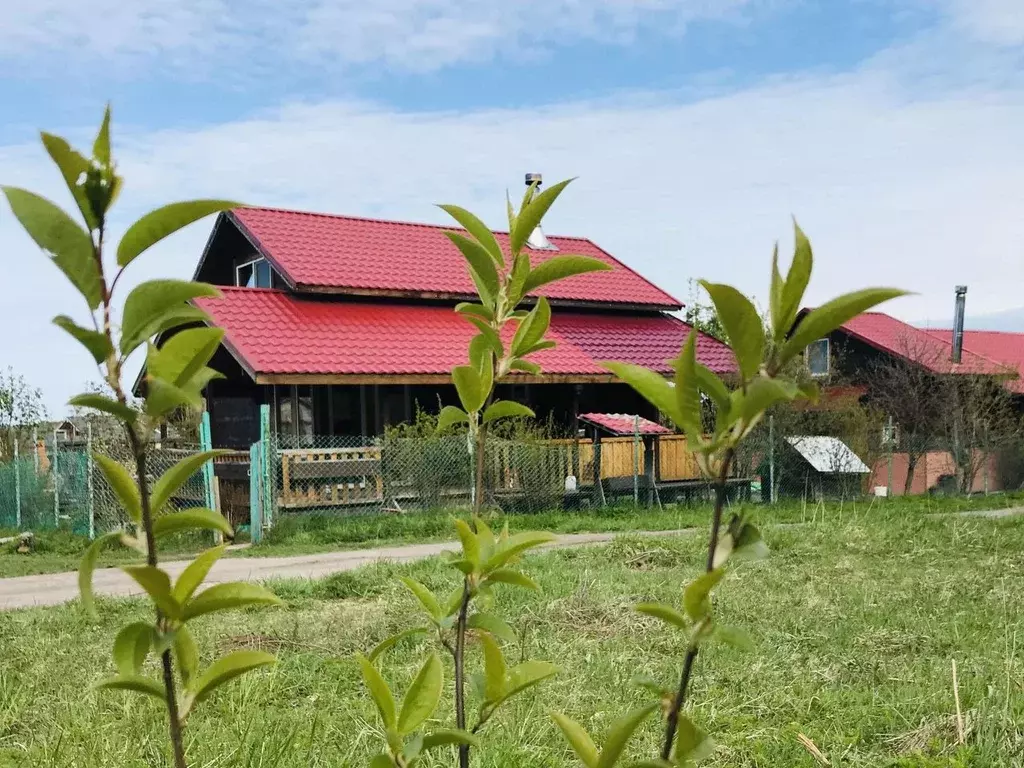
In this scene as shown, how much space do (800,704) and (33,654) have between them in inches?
165

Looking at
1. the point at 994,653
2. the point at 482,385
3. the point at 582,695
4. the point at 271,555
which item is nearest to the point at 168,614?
the point at 482,385

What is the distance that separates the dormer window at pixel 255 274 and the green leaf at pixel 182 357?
60.5 ft

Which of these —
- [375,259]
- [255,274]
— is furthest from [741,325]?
[255,274]

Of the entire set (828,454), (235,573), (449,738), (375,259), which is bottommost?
(235,573)

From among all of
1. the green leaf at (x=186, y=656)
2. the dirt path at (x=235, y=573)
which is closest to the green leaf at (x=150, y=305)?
the green leaf at (x=186, y=656)

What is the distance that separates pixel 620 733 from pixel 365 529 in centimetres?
1253

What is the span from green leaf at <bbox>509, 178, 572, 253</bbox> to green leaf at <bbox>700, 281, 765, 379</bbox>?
1.58ft

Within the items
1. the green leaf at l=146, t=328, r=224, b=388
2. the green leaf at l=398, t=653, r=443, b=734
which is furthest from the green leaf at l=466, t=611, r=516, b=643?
the green leaf at l=146, t=328, r=224, b=388

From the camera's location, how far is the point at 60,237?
98 centimetres

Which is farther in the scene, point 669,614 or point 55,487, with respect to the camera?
point 55,487

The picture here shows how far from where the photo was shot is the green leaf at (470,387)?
1423 millimetres

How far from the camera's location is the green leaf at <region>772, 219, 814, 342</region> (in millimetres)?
928

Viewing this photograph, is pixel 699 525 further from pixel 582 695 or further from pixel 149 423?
pixel 149 423

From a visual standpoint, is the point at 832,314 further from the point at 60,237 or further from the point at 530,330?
the point at 60,237
